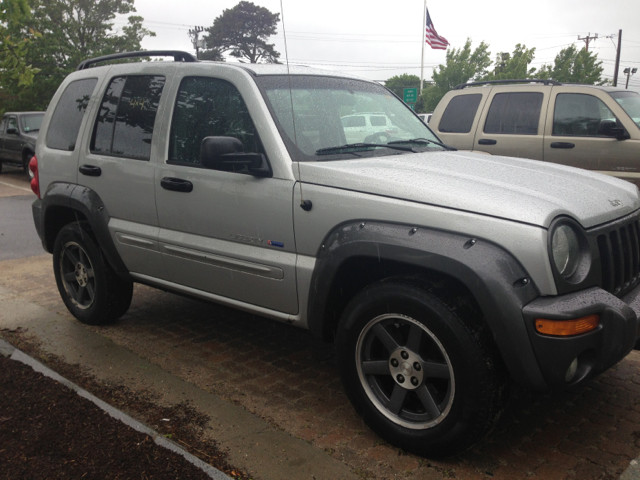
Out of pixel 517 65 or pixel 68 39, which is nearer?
pixel 68 39

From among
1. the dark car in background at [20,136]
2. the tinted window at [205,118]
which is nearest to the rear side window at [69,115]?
the tinted window at [205,118]

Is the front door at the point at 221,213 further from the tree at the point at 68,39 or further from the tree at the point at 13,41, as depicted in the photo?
the tree at the point at 68,39

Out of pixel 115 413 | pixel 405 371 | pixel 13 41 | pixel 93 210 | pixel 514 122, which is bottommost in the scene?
pixel 115 413

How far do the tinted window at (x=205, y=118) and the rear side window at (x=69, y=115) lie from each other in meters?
1.18

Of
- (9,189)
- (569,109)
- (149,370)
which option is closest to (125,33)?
(9,189)

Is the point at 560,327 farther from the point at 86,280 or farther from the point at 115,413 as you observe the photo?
the point at 86,280

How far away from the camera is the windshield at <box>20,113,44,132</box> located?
1775cm

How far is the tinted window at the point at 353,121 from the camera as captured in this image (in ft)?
12.8

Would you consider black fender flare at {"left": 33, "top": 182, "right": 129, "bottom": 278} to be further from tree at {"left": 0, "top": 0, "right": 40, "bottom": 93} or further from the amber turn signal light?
the amber turn signal light

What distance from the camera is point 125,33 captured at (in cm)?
2964

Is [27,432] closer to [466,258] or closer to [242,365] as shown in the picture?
[242,365]

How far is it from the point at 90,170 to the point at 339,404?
8.34 ft

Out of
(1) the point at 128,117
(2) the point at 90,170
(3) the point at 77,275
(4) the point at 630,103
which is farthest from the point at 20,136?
(4) the point at 630,103

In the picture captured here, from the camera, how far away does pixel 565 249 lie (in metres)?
2.76
